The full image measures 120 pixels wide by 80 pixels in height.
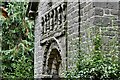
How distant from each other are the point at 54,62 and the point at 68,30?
1.66m

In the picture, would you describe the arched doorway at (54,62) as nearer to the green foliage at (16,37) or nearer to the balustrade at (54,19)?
the balustrade at (54,19)

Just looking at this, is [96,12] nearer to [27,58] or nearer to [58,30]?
[58,30]

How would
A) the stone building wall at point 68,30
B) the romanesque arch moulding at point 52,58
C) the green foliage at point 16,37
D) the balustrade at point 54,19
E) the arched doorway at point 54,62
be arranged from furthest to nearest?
the green foliage at point 16,37 < the arched doorway at point 54,62 < the romanesque arch moulding at point 52,58 < the balustrade at point 54,19 < the stone building wall at point 68,30

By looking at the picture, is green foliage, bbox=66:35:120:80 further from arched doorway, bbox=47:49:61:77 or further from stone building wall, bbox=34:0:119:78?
arched doorway, bbox=47:49:61:77

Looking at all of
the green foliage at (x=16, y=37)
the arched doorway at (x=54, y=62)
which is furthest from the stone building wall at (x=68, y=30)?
the green foliage at (x=16, y=37)

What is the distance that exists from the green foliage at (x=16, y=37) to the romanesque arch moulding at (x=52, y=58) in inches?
195

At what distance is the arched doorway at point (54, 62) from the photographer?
27.5ft

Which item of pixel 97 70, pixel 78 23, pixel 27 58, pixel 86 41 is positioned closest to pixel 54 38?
pixel 78 23

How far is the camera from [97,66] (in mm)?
5125

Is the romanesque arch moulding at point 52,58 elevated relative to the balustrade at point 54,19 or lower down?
lower down

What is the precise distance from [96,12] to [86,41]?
1.68 feet

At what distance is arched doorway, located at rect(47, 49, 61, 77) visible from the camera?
330 inches

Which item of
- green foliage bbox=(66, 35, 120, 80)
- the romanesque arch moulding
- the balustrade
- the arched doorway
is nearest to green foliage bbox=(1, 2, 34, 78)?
the balustrade

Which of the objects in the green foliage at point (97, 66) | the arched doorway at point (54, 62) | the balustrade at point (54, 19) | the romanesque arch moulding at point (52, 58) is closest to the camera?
the green foliage at point (97, 66)
